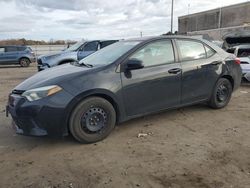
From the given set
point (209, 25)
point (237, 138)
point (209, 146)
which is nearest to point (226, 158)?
point (209, 146)

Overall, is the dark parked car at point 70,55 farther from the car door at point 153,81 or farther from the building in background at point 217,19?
the building in background at point 217,19

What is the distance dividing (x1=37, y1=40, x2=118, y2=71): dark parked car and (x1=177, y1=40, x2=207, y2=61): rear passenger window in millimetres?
6743

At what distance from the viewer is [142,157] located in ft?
13.3

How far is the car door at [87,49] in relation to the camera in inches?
492

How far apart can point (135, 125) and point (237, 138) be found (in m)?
1.72

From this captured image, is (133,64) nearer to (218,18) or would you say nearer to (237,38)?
(237,38)

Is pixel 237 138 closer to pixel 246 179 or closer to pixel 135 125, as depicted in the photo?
pixel 246 179

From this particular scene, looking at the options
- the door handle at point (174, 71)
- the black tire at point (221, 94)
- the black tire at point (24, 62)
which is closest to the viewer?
the door handle at point (174, 71)

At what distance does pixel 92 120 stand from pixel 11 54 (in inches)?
733

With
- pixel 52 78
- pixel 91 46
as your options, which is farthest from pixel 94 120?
pixel 91 46

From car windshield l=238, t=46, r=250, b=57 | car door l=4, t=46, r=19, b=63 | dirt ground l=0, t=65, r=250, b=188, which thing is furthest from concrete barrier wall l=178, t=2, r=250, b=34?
dirt ground l=0, t=65, r=250, b=188

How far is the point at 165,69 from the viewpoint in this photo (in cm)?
523

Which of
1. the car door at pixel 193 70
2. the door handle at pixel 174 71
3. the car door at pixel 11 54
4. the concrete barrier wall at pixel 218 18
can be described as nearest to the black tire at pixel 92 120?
the door handle at pixel 174 71

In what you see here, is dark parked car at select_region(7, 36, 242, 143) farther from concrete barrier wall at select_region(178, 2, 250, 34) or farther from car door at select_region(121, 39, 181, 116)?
concrete barrier wall at select_region(178, 2, 250, 34)
